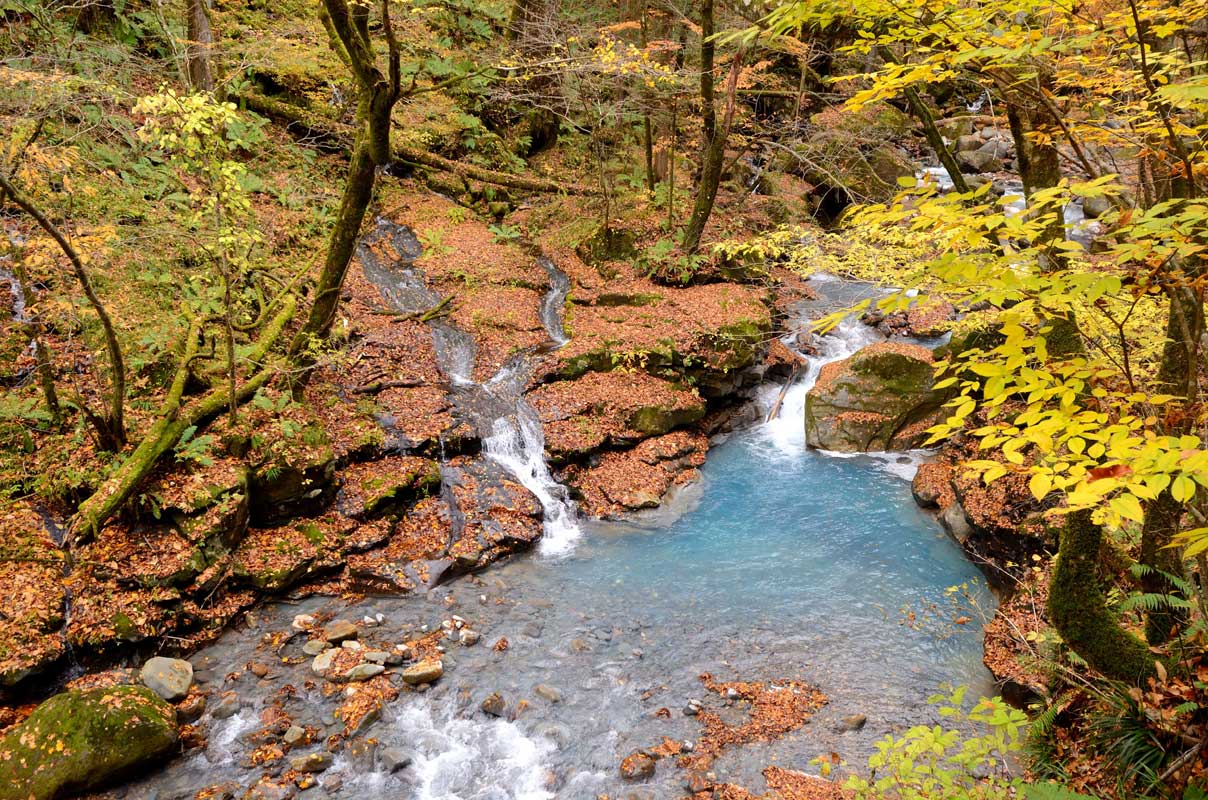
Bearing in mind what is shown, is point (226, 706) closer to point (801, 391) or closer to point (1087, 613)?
point (1087, 613)

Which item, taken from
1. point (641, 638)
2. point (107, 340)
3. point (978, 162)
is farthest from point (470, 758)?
point (978, 162)

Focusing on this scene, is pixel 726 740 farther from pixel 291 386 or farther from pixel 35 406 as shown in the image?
pixel 35 406

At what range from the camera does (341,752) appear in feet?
18.3

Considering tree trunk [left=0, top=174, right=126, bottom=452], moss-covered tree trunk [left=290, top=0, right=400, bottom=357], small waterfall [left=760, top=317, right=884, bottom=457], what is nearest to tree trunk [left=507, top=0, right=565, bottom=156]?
small waterfall [left=760, top=317, right=884, bottom=457]

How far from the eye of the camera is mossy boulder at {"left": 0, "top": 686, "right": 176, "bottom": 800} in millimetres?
4770

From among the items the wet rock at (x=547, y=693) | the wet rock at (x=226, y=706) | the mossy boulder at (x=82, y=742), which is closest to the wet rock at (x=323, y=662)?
the wet rock at (x=226, y=706)

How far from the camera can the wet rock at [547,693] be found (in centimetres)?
636

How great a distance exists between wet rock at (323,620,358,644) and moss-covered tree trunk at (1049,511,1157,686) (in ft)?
22.3

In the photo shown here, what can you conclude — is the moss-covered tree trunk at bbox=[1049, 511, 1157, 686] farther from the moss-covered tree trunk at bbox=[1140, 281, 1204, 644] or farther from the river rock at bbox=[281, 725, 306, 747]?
the river rock at bbox=[281, 725, 306, 747]

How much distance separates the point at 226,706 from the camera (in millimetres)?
5930

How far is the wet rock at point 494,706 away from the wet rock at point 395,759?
821 millimetres

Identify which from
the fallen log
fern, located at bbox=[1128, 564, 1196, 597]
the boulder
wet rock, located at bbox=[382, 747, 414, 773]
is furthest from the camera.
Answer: the boulder

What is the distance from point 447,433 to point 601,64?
6722mm

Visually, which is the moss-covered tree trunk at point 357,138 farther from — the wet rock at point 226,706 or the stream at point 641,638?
the wet rock at point 226,706
